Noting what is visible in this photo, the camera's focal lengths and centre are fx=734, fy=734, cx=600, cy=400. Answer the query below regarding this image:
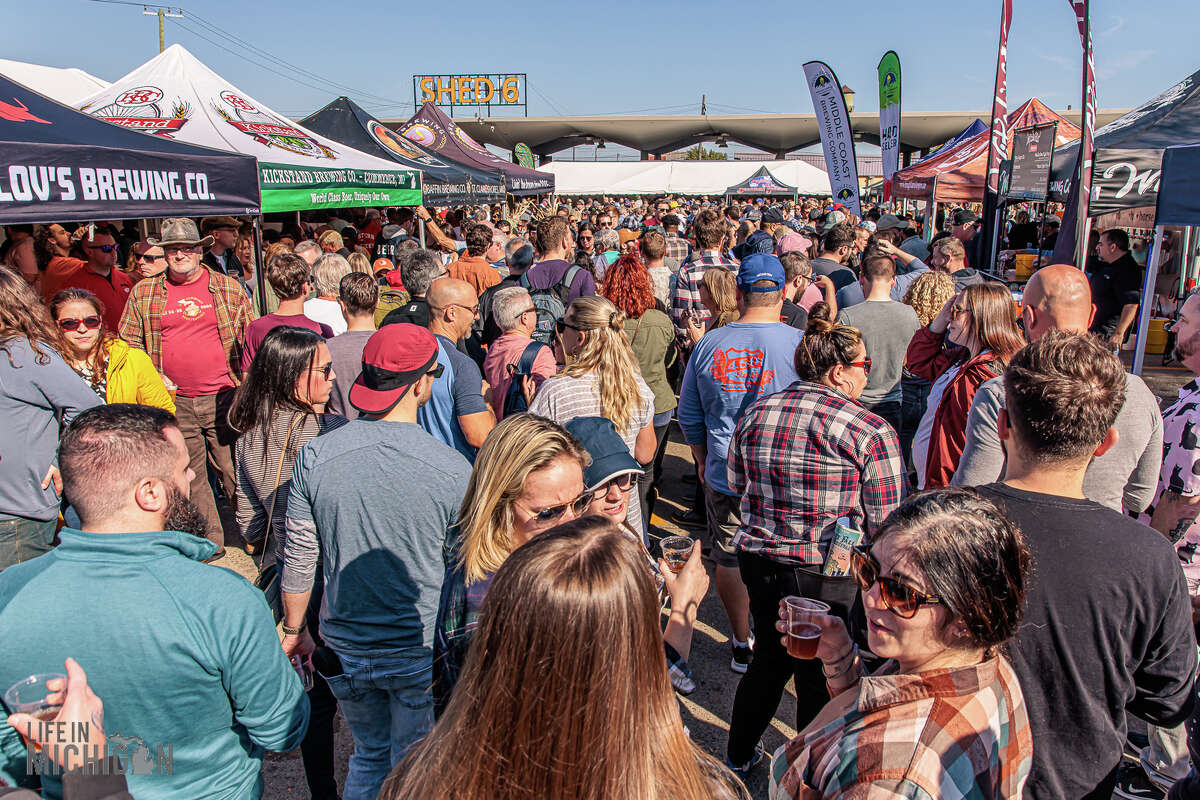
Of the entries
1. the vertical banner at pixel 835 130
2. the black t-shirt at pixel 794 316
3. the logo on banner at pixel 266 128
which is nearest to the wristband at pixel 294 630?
the black t-shirt at pixel 794 316

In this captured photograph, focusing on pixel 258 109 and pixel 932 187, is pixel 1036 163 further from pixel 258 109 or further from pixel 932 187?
pixel 258 109

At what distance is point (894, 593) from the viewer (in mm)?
1422

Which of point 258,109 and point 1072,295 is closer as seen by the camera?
point 1072,295

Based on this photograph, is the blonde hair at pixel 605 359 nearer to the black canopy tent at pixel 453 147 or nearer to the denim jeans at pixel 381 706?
the denim jeans at pixel 381 706

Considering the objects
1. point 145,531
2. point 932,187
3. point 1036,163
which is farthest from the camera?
point 932,187

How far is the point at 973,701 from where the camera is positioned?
136cm

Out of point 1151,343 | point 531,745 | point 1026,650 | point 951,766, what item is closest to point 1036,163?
point 1151,343

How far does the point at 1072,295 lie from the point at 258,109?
8370 mm

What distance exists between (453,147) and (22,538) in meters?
11.9

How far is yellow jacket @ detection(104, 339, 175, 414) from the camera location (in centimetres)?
364

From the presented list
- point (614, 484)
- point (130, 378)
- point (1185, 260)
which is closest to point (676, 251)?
point (130, 378)

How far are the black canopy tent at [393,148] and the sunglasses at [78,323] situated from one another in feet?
20.9

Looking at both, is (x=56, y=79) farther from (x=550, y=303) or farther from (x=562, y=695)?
(x=562, y=695)

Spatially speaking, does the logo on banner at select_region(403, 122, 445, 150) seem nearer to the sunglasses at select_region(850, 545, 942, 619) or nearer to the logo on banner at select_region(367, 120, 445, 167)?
the logo on banner at select_region(367, 120, 445, 167)
